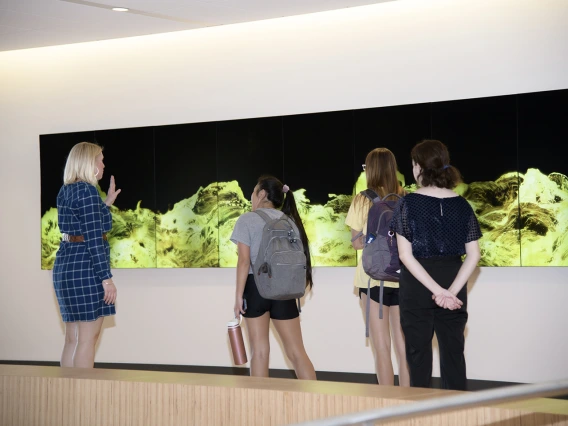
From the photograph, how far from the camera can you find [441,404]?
1896mm

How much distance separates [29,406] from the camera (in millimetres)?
3426

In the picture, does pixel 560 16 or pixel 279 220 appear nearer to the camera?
pixel 279 220

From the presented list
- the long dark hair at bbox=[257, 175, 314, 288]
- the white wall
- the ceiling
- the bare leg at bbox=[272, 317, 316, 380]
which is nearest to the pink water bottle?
the bare leg at bbox=[272, 317, 316, 380]

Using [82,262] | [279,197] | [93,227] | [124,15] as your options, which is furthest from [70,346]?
[124,15]

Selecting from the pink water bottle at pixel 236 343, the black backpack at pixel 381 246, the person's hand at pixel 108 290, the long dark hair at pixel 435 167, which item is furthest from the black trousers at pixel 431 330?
the person's hand at pixel 108 290

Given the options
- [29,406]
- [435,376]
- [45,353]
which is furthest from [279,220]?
[45,353]

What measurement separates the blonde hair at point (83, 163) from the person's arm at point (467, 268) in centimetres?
245

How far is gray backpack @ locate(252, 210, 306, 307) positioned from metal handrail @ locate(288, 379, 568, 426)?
3.41 metres

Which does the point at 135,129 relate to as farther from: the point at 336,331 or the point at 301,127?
the point at 336,331

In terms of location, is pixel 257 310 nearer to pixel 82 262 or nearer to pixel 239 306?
pixel 239 306

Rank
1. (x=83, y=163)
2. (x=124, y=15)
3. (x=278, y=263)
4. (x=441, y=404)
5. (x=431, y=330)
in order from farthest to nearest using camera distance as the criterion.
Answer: (x=124, y=15), (x=278, y=263), (x=83, y=163), (x=431, y=330), (x=441, y=404)

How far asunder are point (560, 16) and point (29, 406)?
576cm

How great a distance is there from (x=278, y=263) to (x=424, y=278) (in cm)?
139

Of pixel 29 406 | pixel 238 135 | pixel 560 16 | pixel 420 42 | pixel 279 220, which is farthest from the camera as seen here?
pixel 238 135
